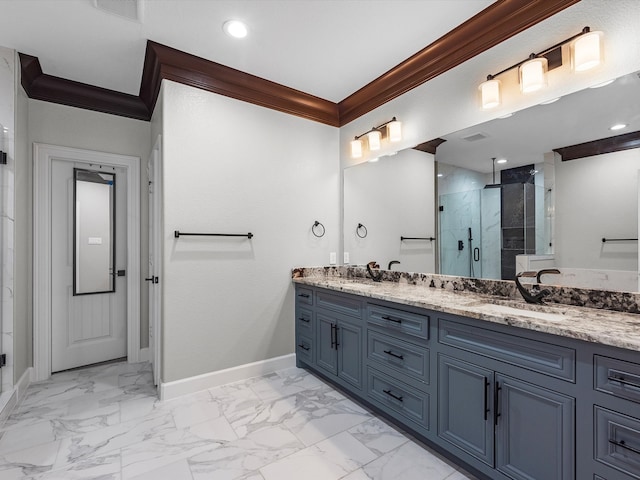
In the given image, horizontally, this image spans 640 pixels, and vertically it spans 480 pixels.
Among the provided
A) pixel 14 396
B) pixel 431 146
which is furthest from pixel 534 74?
pixel 14 396

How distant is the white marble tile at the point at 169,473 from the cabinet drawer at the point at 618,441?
186cm

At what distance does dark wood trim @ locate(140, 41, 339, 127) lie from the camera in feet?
8.14

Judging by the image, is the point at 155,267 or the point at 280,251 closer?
the point at 155,267

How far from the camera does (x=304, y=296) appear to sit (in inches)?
119

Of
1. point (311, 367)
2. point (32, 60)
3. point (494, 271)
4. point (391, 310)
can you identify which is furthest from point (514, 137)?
point (32, 60)

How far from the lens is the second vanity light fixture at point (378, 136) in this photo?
2.78 metres

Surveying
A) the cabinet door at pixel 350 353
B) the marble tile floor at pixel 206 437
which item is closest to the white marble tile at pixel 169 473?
the marble tile floor at pixel 206 437

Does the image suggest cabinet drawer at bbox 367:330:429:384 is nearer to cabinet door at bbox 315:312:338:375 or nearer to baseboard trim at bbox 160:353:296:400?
cabinet door at bbox 315:312:338:375

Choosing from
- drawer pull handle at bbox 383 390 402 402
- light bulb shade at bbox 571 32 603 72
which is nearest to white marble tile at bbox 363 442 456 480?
drawer pull handle at bbox 383 390 402 402

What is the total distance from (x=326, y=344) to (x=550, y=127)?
2.21 metres

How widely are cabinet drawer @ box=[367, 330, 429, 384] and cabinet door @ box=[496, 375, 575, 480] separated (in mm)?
441

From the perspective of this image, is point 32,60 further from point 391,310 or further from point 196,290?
point 391,310

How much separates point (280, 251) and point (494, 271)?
5.98ft

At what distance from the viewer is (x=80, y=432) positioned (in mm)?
2078
